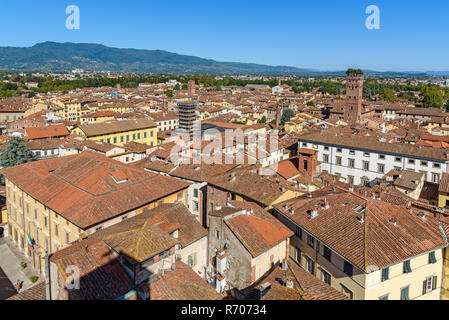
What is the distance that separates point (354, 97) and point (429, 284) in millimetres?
72115

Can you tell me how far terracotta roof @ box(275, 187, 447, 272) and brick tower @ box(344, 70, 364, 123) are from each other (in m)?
66.5

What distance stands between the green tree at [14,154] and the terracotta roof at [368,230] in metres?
39.4

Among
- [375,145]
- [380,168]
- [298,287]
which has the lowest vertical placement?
[298,287]

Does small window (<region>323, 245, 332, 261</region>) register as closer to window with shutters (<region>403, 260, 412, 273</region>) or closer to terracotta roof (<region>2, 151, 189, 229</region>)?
window with shutters (<region>403, 260, 412, 273</region>)

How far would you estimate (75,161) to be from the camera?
92.7 ft

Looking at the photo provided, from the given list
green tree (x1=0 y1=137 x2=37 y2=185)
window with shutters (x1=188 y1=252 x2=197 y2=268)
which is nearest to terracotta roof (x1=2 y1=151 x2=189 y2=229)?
window with shutters (x1=188 y1=252 x2=197 y2=268)

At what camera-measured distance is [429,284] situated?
17375 millimetres

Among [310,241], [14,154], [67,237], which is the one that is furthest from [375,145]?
[14,154]

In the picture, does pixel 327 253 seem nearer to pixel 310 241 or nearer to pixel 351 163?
pixel 310 241

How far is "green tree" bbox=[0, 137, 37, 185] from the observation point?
4472cm

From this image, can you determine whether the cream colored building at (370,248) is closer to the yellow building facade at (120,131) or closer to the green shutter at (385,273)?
the green shutter at (385,273)

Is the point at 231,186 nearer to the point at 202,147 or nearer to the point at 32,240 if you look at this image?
the point at 202,147

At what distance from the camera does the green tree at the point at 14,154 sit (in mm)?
44719
